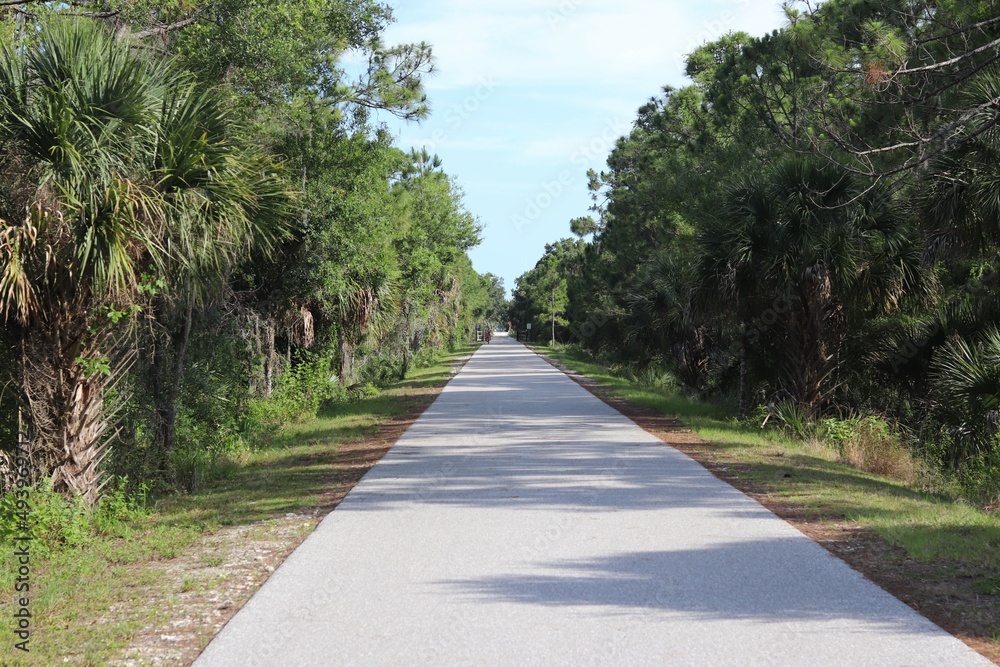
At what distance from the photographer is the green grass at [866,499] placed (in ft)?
24.9

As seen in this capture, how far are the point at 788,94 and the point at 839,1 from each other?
2112mm

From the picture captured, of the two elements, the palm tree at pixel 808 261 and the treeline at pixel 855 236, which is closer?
the treeline at pixel 855 236

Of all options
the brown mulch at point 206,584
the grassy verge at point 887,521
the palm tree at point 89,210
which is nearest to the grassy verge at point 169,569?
the brown mulch at point 206,584

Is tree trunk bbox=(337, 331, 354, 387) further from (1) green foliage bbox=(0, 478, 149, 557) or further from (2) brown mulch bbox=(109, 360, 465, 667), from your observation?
(1) green foliage bbox=(0, 478, 149, 557)

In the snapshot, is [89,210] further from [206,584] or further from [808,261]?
[808,261]

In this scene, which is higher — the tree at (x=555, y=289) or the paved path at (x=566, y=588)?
the tree at (x=555, y=289)

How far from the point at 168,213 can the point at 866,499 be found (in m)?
7.65

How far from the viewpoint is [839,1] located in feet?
63.3

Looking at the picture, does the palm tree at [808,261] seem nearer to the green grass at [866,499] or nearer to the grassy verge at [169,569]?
the green grass at [866,499]

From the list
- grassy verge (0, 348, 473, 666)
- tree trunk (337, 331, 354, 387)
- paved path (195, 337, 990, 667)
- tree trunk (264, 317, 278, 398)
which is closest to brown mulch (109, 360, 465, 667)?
grassy verge (0, 348, 473, 666)

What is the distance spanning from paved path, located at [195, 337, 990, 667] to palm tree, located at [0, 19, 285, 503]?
8.83 ft

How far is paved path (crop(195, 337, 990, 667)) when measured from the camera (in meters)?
5.18

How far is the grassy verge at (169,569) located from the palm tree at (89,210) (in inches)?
42.6

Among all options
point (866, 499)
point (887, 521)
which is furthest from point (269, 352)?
point (887, 521)
